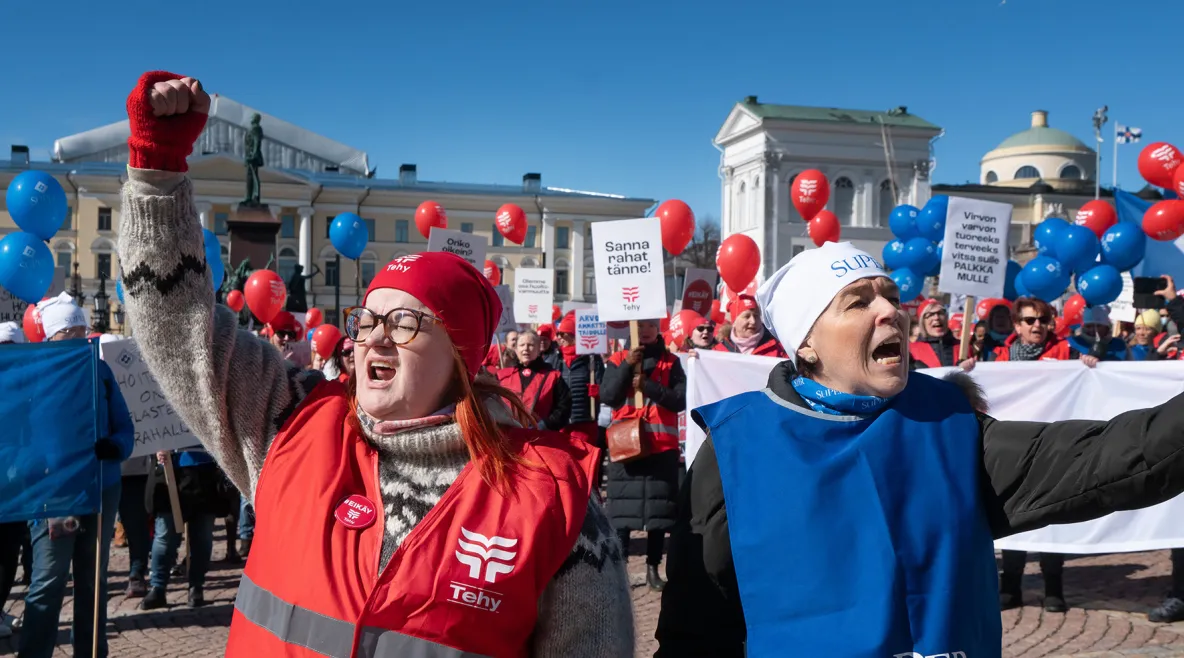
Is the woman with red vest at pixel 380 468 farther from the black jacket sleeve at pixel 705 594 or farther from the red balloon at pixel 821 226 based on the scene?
the red balloon at pixel 821 226

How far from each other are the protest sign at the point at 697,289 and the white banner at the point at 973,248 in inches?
253

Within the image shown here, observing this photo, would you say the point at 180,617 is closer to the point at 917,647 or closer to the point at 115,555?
the point at 115,555

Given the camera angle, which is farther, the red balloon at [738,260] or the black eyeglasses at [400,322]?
the red balloon at [738,260]

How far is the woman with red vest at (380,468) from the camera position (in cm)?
199

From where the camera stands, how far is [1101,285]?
12.0 meters

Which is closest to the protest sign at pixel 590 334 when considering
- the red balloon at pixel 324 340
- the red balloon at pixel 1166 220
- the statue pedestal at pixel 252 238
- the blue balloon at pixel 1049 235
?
the red balloon at pixel 324 340

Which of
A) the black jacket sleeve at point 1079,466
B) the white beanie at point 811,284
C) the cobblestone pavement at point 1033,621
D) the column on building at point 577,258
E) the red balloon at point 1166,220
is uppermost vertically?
the column on building at point 577,258

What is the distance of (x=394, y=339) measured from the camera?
7.27 ft

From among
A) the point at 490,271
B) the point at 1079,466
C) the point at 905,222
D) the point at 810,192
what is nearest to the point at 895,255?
the point at 905,222

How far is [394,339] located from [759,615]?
941 mm

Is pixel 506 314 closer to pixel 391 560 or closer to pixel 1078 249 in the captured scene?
pixel 1078 249

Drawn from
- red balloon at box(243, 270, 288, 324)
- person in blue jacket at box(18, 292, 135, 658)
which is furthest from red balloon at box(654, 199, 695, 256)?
person in blue jacket at box(18, 292, 135, 658)

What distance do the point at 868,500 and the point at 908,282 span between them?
14199 millimetres

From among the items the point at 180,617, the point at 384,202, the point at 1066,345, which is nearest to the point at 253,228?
the point at 180,617
